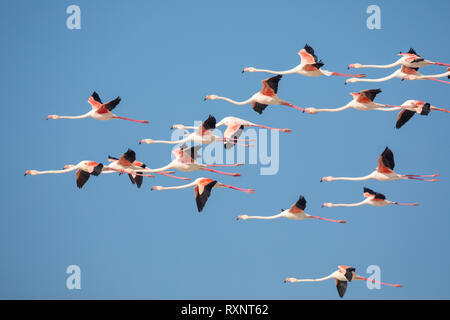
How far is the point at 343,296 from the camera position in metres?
33.5

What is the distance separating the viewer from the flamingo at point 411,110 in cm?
3203

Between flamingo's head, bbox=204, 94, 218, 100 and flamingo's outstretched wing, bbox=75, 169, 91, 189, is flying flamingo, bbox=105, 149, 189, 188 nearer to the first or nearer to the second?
flamingo's outstretched wing, bbox=75, 169, 91, 189

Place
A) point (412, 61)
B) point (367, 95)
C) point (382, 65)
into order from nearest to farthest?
1. point (367, 95)
2. point (412, 61)
3. point (382, 65)

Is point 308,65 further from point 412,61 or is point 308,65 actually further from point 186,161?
point 186,161

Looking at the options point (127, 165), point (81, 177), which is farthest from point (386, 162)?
point (81, 177)

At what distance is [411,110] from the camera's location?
32.3 m

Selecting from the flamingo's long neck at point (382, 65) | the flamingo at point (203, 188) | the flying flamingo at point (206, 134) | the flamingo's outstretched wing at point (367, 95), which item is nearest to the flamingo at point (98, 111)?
the flying flamingo at point (206, 134)

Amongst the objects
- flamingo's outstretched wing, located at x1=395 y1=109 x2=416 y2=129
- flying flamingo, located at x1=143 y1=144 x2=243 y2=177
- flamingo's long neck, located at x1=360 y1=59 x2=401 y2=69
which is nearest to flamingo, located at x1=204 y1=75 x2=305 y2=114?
flying flamingo, located at x1=143 y1=144 x2=243 y2=177

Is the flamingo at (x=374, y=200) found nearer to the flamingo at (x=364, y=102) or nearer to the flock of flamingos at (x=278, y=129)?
the flock of flamingos at (x=278, y=129)

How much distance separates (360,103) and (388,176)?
2.36m

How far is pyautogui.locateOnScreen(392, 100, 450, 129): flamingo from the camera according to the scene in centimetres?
3203

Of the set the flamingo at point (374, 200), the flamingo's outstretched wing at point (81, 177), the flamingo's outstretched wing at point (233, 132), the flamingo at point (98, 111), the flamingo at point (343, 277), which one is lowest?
the flamingo at point (343, 277)
